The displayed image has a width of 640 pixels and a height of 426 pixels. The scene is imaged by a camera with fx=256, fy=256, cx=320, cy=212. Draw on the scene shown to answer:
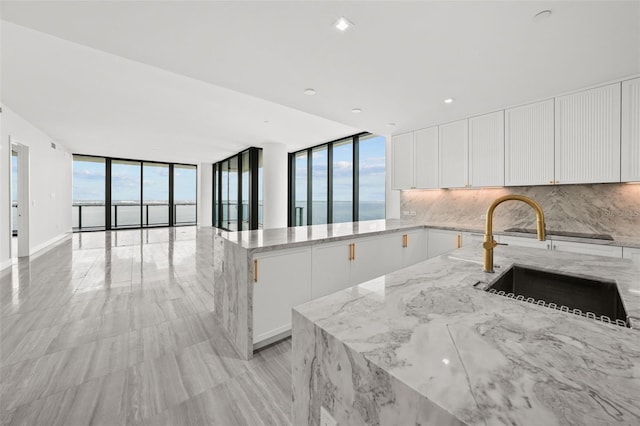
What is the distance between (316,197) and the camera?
7.15 m

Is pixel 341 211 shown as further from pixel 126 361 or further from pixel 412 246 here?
pixel 126 361

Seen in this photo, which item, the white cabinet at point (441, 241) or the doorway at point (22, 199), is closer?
the white cabinet at point (441, 241)

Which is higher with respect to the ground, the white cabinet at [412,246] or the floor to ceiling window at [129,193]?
the floor to ceiling window at [129,193]

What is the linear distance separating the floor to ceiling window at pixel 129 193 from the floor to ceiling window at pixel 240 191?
1.76 m

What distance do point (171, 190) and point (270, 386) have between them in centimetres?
1069

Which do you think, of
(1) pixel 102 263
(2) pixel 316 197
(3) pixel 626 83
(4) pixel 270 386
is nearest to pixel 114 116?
(1) pixel 102 263

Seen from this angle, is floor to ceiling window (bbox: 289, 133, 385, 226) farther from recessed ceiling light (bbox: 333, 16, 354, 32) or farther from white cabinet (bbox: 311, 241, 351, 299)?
recessed ceiling light (bbox: 333, 16, 354, 32)

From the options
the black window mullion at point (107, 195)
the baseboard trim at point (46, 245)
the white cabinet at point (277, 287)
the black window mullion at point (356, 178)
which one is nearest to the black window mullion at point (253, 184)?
the black window mullion at point (356, 178)

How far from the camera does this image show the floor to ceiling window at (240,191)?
25.0ft

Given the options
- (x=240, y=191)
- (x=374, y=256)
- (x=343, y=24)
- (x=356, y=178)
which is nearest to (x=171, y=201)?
(x=240, y=191)

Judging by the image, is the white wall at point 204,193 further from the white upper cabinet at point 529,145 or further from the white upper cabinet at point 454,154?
the white upper cabinet at point 529,145

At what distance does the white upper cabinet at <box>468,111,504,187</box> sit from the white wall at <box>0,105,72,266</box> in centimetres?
758

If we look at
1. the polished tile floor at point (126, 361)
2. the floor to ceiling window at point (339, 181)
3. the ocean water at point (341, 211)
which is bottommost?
the polished tile floor at point (126, 361)

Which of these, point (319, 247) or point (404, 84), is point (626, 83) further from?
point (319, 247)
